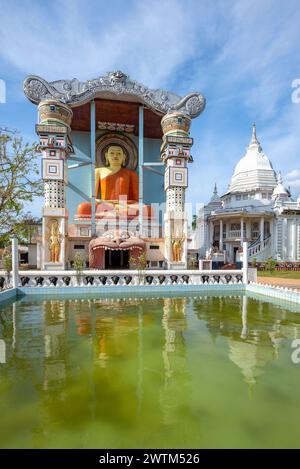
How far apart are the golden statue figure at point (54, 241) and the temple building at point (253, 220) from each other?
49.6ft

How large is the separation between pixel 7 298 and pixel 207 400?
11.3 metres

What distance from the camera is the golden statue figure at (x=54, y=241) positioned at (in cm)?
2048

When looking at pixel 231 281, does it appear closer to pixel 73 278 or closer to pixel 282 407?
pixel 73 278

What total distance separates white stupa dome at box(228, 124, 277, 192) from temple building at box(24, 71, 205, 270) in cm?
1389

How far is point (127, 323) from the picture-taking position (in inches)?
358

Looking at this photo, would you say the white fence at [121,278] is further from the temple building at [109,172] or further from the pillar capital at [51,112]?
the pillar capital at [51,112]

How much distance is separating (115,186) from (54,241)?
31.5 ft

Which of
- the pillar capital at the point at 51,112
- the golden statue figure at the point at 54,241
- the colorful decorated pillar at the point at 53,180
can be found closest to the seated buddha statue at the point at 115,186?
the colorful decorated pillar at the point at 53,180

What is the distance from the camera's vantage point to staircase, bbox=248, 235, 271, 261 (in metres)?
30.4

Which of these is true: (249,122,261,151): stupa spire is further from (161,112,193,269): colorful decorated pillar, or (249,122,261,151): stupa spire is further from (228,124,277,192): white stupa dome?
(161,112,193,269): colorful decorated pillar

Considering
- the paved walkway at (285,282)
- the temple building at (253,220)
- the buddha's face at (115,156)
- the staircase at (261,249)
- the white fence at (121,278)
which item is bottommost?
the paved walkway at (285,282)

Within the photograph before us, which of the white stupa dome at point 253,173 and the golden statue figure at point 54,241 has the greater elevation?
the white stupa dome at point 253,173

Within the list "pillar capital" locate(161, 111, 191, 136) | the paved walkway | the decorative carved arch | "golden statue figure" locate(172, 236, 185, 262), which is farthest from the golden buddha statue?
the paved walkway
